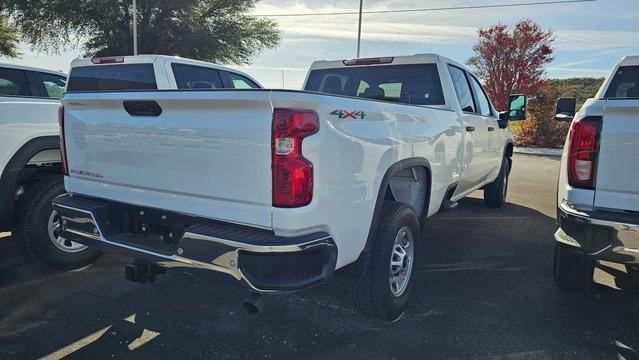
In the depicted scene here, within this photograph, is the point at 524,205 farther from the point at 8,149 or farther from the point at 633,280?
the point at 8,149

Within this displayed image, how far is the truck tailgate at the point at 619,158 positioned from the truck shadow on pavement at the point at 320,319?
3.19ft

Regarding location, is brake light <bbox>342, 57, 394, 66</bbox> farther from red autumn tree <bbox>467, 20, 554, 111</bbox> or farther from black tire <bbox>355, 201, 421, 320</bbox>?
red autumn tree <bbox>467, 20, 554, 111</bbox>

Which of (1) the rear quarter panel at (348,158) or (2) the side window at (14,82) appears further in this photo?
(2) the side window at (14,82)

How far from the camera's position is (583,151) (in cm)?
298

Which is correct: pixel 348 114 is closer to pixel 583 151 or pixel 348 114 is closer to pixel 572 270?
pixel 583 151

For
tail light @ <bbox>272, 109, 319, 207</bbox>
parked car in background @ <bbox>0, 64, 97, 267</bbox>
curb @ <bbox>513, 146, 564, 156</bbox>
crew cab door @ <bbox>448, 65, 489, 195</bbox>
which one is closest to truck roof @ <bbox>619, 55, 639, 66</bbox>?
crew cab door @ <bbox>448, 65, 489, 195</bbox>

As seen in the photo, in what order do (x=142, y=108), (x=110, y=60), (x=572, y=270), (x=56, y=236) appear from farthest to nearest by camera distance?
1. (x=110, y=60)
2. (x=56, y=236)
3. (x=572, y=270)
4. (x=142, y=108)

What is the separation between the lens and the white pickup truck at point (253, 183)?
7.92ft

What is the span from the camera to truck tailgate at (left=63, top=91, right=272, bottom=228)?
2449 mm

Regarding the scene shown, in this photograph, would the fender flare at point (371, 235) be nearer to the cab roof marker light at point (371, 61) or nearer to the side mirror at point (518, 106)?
the cab roof marker light at point (371, 61)

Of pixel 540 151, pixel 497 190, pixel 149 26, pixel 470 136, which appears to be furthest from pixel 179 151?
pixel 149 26

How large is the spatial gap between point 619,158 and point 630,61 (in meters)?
1.60

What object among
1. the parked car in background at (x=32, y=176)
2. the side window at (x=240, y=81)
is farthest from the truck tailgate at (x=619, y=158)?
the side window at (x=240, y=81)

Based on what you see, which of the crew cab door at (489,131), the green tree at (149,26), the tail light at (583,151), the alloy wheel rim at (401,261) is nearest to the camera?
the tail light at (583,151)
